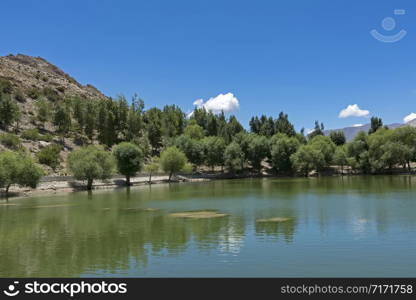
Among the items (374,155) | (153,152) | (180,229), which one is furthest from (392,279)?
(153,152)

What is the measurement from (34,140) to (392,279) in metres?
118

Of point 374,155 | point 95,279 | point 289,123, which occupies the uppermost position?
point 289,123

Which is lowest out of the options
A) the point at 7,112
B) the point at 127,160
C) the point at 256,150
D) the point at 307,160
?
the point at 307,160

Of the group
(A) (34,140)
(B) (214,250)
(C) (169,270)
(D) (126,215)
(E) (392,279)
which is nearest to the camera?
(E) (392,279)

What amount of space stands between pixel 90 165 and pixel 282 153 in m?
79.5

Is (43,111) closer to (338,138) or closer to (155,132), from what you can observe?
(155,132)

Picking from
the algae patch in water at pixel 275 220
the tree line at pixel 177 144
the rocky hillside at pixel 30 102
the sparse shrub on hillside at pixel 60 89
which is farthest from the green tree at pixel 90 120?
the algae patch in water at pixel 275 220

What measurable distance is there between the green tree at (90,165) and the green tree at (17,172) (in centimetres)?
1114

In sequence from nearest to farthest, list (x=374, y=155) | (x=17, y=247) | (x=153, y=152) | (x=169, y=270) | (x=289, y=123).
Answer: (x=169, y=270) → (x=17, y=247) → (x=374, y=155) → (x=153, y=152) → (x=289, y=123)

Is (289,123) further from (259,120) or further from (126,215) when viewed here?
(126,215)

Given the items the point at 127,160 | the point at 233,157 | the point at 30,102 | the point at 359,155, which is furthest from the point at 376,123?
the point at 30,102

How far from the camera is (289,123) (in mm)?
186750

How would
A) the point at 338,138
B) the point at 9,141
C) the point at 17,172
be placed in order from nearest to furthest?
the point at 17,172, the point at 9,141, the point at 338,138

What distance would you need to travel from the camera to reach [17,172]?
2975 inches
